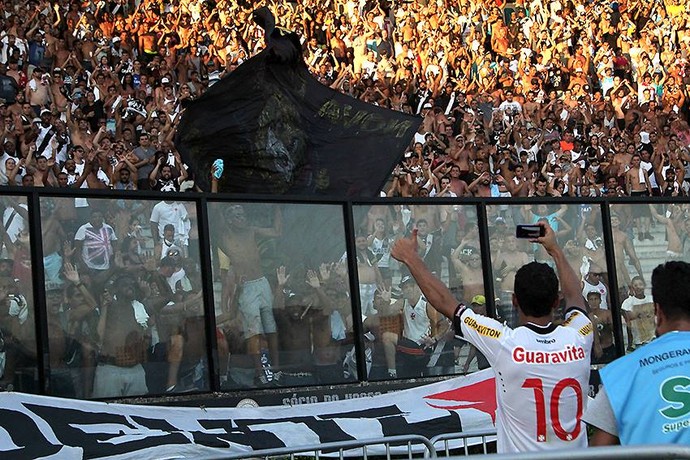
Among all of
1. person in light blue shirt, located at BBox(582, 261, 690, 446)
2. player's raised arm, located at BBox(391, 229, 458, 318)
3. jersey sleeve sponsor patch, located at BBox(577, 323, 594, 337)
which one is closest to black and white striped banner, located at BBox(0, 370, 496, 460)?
player's raised arm, located at BBox(391, 229, 458, 318)

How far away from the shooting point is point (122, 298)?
852cm

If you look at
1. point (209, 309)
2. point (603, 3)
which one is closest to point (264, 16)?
point (209, 309)

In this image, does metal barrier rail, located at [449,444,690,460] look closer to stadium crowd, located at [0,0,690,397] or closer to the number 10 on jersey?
the number 10 on jersey

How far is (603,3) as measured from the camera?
78.1 feet

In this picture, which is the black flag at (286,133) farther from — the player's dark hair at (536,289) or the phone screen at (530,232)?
the player's dark hair at (536,289)

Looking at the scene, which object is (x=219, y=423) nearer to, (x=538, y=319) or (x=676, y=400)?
(x=538, y=319)

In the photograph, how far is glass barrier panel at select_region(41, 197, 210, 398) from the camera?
8195 mm

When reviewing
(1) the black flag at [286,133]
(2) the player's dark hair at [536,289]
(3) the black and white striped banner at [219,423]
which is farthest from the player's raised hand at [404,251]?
(1) the black flag at [286,133]

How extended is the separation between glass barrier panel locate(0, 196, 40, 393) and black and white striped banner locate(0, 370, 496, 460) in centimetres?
52

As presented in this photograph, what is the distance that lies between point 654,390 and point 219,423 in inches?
195

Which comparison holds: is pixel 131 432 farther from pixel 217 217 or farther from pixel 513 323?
pixel 513 323

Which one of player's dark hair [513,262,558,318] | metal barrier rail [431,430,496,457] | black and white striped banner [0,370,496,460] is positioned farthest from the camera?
black and white striped banner [0,370,496,460]

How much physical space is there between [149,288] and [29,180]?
4653mm

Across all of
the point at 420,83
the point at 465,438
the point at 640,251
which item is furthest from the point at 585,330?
the point at 420,83
